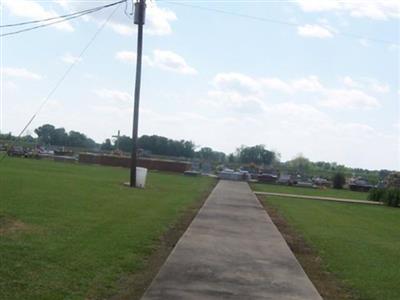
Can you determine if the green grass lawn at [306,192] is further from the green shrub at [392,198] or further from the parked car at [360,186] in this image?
the parked car at [360,186]

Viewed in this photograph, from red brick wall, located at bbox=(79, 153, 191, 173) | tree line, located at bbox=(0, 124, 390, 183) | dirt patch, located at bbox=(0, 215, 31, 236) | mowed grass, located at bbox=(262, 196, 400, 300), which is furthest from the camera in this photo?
tree line, located at bbox=(0, 124, 390, 183)

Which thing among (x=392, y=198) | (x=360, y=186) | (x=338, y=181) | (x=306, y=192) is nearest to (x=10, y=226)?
(x=392, y=198)

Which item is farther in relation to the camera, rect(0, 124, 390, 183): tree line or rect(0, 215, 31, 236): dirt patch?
rect(0, 124, 390, 183): tree line

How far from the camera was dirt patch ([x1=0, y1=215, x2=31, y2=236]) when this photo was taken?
10.6m

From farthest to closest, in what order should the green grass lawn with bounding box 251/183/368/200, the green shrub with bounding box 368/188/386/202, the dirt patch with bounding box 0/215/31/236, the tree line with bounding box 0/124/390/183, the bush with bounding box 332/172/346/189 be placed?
the tree line with bounding box 0/124/390/183 → the bush with bounding box 332/172/346/189 → the green grass lawn with bounding box 251/183/368/200 → the green shrub with bounding box 368/188/386/202 → the dirt patch with bounding box 0/215/31/236

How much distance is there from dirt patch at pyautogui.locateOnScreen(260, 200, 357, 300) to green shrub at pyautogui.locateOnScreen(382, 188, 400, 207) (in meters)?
19.2

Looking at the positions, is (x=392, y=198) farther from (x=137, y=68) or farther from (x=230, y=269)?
(x=230, y=269)

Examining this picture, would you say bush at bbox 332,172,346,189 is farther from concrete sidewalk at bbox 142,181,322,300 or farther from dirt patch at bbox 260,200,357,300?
Result: concrete sidewalk at bbox 142,181,322,300

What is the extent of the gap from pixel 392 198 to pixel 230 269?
2639 cm

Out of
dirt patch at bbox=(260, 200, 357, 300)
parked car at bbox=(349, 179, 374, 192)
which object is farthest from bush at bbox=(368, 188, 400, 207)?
parked car at bbox=(349, 179, 374, 192)

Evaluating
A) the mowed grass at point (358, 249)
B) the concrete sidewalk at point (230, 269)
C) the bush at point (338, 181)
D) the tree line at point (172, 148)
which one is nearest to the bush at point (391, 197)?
the mowed grass at point (358, 249)

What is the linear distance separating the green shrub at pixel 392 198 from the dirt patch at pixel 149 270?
69.9ft

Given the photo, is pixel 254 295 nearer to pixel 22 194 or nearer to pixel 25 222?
pixel 25 222

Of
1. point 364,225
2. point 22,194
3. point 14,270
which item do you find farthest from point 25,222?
point 364,225
